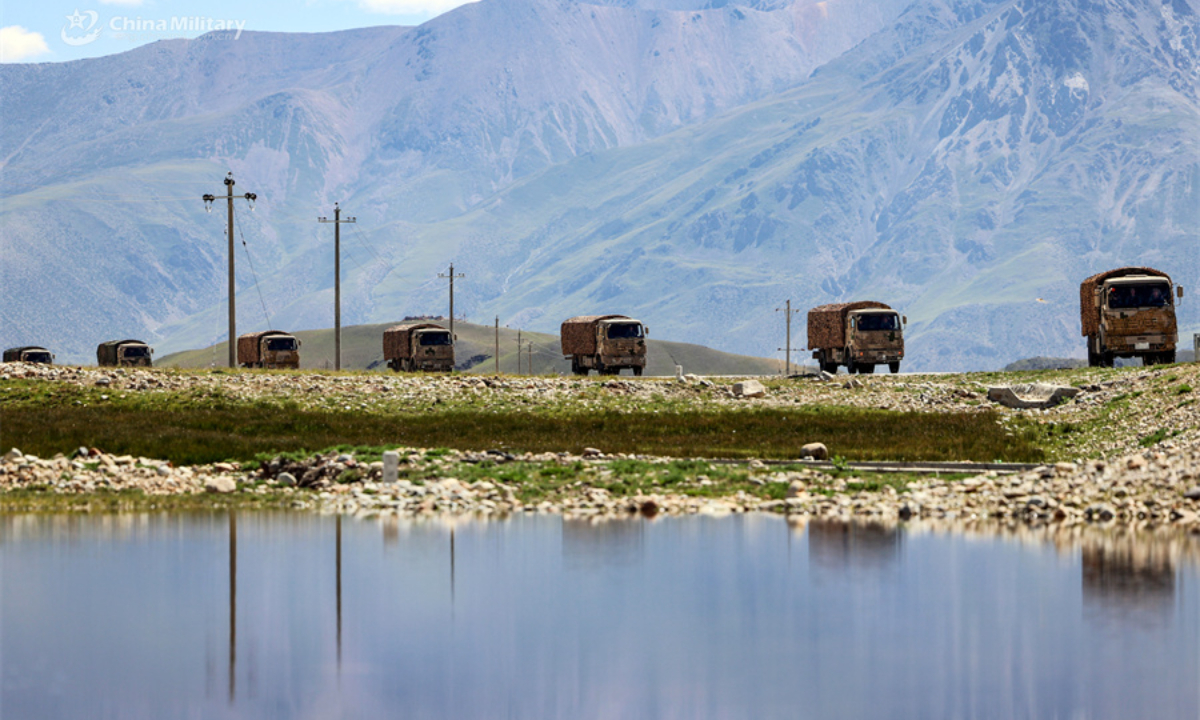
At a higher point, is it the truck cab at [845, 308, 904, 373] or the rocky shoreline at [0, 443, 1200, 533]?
the truck cab at [845, 308, 904, 373]

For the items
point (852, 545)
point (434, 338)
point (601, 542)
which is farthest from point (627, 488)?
point (434, 338)

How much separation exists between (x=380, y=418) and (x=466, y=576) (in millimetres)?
30069

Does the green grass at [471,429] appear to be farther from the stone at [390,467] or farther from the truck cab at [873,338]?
the truck cab at [873,338]

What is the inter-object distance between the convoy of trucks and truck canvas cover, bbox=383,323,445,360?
7 cm

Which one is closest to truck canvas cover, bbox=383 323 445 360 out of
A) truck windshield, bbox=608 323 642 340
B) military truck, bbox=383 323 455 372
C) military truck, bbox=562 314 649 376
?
military truck, bbox=383 323 455 372

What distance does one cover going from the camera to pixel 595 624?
16.5 metres

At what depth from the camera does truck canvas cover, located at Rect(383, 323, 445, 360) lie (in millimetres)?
96188

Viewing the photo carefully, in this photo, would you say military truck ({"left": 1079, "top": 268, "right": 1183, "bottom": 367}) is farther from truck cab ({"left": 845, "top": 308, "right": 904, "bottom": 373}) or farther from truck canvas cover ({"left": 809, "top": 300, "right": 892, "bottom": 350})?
truck cab ({"left": 845, "top": 308, "right": 904, "bottom": 373})

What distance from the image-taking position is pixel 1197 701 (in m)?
13.1

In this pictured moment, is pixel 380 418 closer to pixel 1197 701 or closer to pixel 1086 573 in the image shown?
pixel 1086 573

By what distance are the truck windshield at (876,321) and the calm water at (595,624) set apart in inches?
2237

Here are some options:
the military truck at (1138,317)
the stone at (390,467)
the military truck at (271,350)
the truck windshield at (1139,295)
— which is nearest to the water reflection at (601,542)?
the stone at (390,467)

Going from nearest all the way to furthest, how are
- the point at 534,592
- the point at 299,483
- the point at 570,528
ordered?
the point at 534,592
the point at 570,528
the point at 299,483

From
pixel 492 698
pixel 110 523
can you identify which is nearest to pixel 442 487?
pixel 110 523
